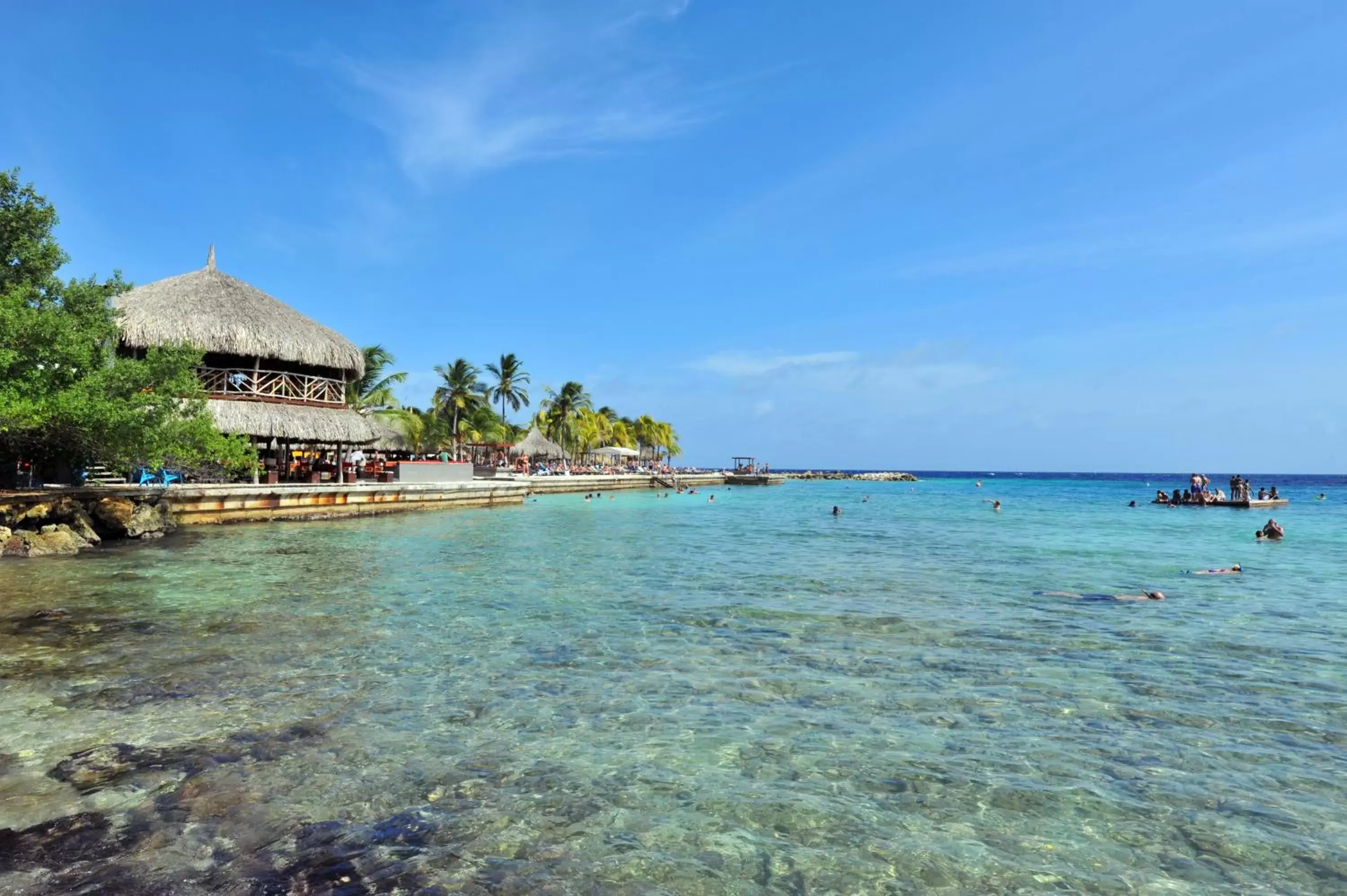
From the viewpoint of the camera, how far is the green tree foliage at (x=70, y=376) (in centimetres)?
1513

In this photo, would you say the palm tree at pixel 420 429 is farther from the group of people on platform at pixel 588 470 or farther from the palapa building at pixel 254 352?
the palapa building at pixel 254 352

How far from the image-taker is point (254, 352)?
25.5 meters

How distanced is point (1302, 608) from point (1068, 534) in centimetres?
1431

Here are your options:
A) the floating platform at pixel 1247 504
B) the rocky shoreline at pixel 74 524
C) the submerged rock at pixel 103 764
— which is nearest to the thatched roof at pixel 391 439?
the rocky shoreline at pixel 74 524

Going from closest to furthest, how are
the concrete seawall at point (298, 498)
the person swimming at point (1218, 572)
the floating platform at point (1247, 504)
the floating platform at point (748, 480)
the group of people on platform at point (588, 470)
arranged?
1. the person swimming at point (1218, 572)
2. the concrete seawall at point (298, 498)
3. the floating platform at point (1247, 504)
4. the group of people on platform at point (588, 470)
5. the floating platform at point (748, 480)

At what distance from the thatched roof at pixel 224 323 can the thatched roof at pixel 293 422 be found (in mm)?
1784

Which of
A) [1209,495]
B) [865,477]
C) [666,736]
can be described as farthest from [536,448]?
[865,477]

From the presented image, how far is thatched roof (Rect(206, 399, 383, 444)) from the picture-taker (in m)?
24.9

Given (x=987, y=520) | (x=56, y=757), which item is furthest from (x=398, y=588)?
(x=987, y=520)

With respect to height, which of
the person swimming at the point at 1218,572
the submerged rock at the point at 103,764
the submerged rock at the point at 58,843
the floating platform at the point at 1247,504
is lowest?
the person swimming at the point at 1218,572

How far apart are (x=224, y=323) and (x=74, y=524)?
1003cm

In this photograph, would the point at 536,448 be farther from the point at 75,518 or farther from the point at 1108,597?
the point at 1108,597

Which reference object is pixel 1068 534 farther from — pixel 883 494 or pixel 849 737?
pixel 883 494

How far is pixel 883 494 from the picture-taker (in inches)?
2469
